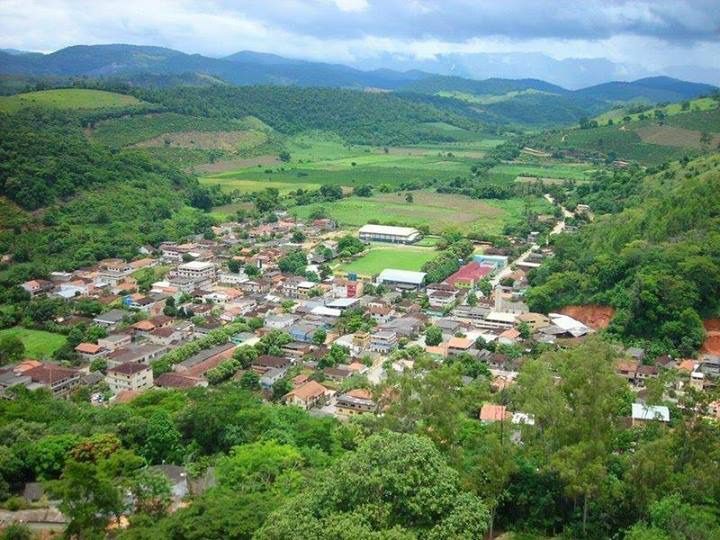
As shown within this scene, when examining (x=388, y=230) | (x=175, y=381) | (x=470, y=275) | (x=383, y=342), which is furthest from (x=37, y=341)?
(x=388, y=230)

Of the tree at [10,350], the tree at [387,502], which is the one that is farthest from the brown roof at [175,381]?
the tree at [387,502]

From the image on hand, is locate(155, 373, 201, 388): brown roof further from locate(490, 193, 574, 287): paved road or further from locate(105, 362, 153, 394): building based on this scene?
locate(490, 193, 574, 287): paved road

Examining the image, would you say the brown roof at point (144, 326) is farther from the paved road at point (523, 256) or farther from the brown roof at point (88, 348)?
the paved road at point (523, 256)

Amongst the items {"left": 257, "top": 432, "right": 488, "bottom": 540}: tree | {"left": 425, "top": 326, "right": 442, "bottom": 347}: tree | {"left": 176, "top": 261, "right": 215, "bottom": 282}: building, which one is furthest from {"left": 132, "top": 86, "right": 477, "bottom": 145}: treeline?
{"left": 257, "top": 432, "right": 488, "bottom": 540}: tree

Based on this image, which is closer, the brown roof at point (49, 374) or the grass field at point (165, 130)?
the brown roof at point (49, 374)

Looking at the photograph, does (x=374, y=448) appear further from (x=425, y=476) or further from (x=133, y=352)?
(x=133, y=352)

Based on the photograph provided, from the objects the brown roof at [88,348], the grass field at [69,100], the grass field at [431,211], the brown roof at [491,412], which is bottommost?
the brown roof at [88,348]

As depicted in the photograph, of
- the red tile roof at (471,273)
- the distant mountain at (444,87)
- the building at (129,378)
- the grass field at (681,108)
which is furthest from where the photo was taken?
the distant mountain at (444,87)

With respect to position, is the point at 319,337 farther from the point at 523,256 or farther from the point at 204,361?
the point at 523,256
